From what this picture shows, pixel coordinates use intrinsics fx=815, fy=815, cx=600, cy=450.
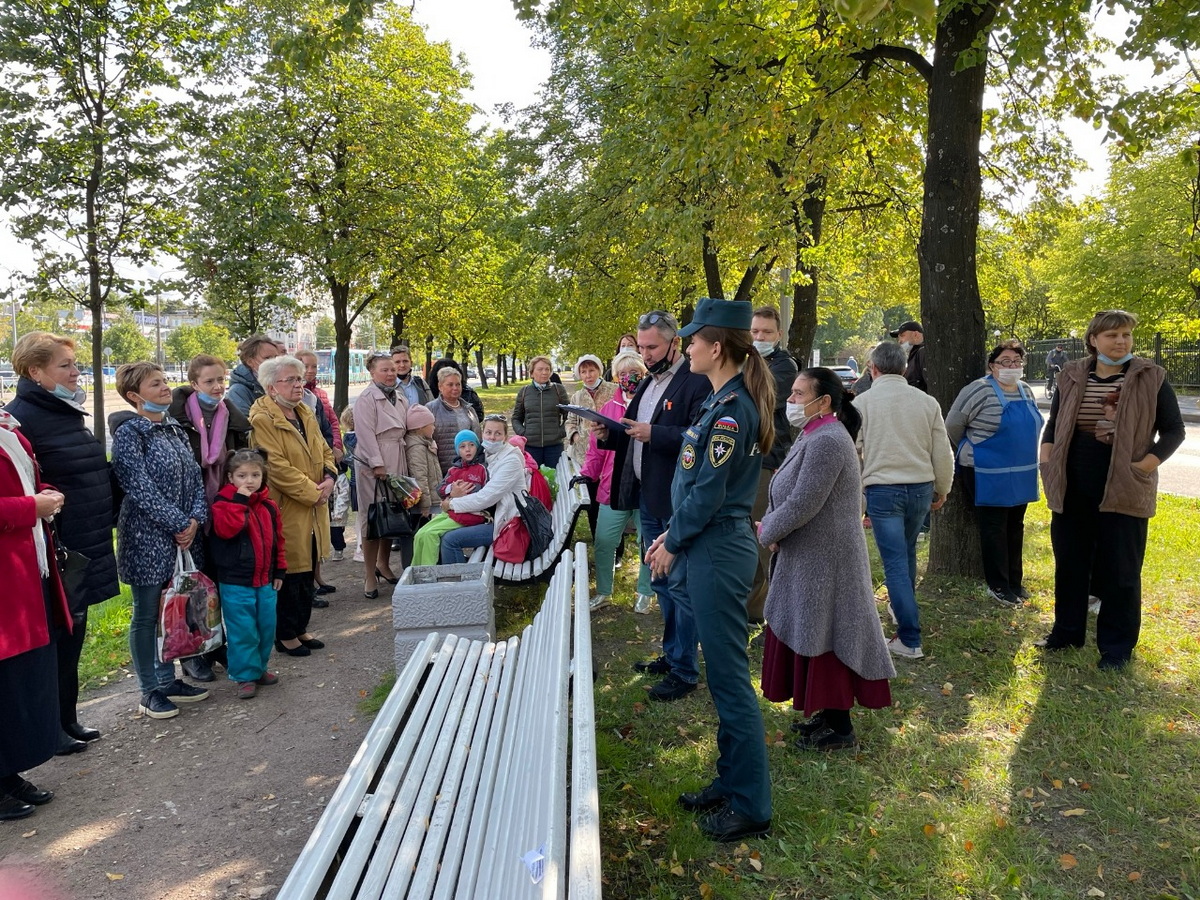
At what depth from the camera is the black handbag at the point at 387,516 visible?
265 inches

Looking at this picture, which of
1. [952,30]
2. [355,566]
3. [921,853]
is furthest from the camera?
[355,566]

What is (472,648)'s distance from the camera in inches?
164

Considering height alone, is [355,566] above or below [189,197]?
below

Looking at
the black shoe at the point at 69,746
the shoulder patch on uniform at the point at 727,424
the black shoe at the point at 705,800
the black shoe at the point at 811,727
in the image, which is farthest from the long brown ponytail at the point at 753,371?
the black shoe at the point at 69,746

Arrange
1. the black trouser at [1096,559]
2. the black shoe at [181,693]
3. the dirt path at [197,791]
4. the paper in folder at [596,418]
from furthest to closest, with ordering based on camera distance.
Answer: the black shoe at [181,693]
the black trouser at [1096,559]
the paper in folder at [596,418]
the dirt path at [197,791]

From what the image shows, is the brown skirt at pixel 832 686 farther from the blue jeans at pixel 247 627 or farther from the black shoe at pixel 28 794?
the black shoe at pixel 28 794

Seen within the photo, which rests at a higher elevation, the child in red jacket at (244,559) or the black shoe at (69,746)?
the child in red jacket at (244,559)

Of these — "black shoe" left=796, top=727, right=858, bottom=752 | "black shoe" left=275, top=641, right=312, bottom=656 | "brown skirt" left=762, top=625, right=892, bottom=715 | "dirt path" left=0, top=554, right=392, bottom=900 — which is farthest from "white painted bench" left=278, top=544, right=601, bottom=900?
"black shoe" left=275, top=641, right=312, bottom=656

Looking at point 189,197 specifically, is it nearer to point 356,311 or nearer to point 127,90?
point 127,90

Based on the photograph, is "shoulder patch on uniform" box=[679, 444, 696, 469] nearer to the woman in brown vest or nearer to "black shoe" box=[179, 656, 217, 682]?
the woman in brown vest


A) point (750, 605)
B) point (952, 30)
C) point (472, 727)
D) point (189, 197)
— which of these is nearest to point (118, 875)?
point (472, 727)

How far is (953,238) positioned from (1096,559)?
2.83 metres

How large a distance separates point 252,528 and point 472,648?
172 centimetres

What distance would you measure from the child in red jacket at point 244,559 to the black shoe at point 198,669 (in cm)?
32
